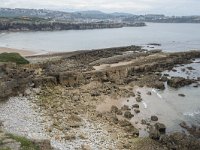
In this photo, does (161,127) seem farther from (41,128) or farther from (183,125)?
(41,128)

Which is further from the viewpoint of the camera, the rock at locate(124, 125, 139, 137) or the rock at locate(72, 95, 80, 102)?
the rock at locate(72, 95, 80, 102)

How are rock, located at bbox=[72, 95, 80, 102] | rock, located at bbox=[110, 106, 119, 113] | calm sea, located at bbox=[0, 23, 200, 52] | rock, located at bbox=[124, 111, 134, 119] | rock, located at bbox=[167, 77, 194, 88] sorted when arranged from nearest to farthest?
rock, located at bbox=[124, 111, 134, 119] → rock, located at bbox=[110, 106, 119, 113] → rock, located at bbox=[72, 95, 80, 102] → rock, located at bbox=[167, 77, 194, 88] → calm sea, located at bbox=[0, 23, 200, 52]

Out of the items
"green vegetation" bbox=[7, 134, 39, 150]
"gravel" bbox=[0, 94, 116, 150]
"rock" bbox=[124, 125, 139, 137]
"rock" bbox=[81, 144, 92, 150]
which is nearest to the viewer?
"green vegetation" bbox=[7, 134, 39, 150]

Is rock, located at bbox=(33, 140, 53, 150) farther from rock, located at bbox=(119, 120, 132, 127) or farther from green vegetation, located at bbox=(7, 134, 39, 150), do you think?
rock, located at bbox=(119, 120, 132, 127)

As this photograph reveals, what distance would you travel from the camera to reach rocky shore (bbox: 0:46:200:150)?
2642cm

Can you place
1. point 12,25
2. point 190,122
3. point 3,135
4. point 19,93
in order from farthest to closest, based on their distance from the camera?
point 12,25, point 19,93, point 190,122, point 3,135

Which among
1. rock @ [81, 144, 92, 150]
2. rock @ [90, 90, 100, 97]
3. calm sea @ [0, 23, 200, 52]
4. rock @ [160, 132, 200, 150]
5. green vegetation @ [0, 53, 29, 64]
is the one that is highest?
green vegetation @ [0, 53, 29, 64]

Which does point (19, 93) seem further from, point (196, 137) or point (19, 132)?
point (196, 137)

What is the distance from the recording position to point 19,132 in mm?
26344

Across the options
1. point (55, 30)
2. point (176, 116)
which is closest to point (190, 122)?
point (176, 116)

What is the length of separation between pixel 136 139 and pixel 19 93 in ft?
55.6

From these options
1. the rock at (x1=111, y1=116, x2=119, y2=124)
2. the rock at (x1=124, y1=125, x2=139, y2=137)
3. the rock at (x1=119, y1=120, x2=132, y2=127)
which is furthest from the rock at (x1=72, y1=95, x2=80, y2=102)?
the rock at (x1=124, y1=125, x2=139, y2=137)

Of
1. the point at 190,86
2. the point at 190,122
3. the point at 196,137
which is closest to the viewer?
the point at 196,137

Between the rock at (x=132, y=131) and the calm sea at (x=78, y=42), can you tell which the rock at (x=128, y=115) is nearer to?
the rock at (x=132, y=131)
